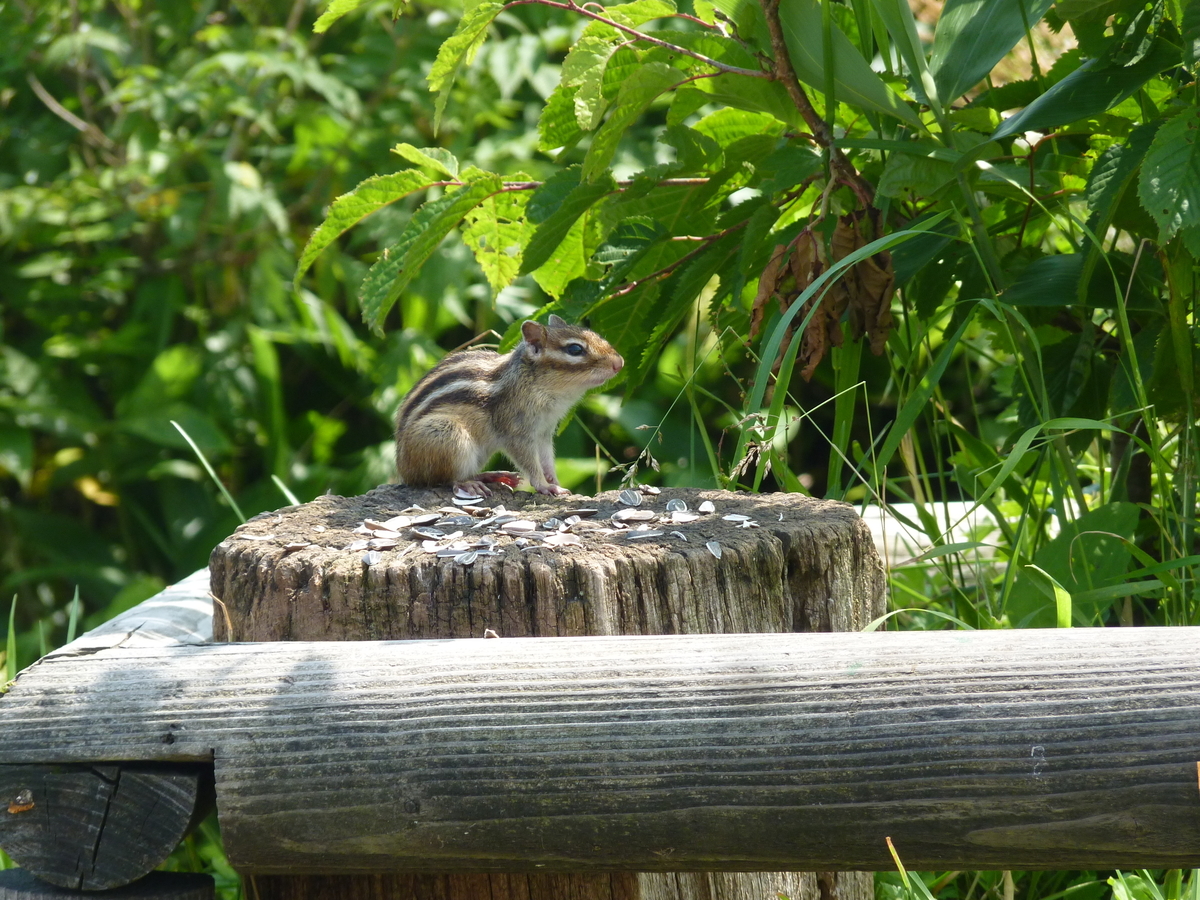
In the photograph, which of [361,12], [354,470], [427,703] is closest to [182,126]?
[361,12]

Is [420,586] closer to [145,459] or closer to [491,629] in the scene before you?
[491,629]

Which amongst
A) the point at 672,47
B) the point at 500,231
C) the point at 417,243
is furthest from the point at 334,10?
the point at 672,47

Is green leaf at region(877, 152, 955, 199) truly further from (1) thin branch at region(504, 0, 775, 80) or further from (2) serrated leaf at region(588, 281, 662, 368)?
(2) serrated leaf at region(588, 281, 662, 368)

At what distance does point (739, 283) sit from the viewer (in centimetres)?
256

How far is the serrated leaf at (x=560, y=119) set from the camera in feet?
8.79

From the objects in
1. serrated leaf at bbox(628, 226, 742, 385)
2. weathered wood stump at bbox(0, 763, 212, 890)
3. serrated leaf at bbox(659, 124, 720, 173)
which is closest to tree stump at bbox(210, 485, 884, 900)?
weathered wood stump at bbox(0, 763, 212, 890)

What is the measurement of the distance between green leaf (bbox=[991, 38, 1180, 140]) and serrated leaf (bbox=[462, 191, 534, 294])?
3.77 ft

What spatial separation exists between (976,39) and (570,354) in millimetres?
1662

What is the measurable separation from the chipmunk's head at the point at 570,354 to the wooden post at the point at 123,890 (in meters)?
2.26

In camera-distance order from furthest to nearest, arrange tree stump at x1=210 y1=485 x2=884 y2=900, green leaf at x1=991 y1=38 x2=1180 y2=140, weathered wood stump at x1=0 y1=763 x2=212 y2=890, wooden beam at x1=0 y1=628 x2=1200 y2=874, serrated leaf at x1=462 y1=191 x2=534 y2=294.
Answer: serrated leaf at x1=462 y1=191 x2=534 y2=294 < green leaf at x1=991 y1=38 x2=1180 y2=140 < tree stump at x1=210 y1=485 x2=884 y2=900 < weathered wood stump at x1=0 y1=763 x2=212 y2=890 < wooden beam at x1=0 y1=628 x2=1200 y2=874

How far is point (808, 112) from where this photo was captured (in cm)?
241

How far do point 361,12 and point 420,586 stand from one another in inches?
210

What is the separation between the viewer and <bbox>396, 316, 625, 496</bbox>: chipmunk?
10.5 feet

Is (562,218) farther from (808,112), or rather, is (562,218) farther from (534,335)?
(534,335)
